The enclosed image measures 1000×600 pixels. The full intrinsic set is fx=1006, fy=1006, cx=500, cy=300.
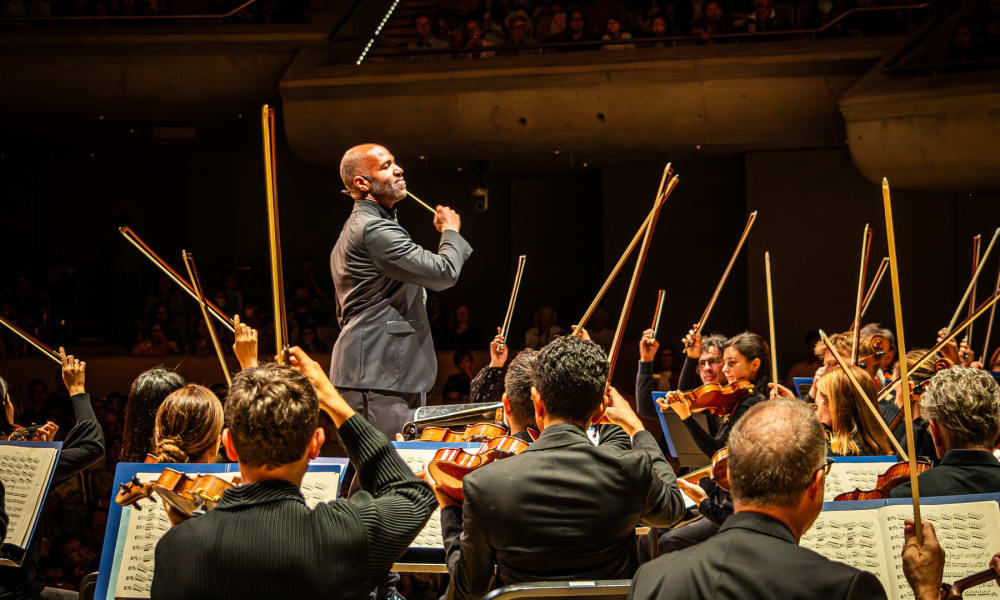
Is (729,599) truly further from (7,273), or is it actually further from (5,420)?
(7,273)

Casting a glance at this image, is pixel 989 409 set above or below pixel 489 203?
below

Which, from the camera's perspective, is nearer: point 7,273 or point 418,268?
point 418,268

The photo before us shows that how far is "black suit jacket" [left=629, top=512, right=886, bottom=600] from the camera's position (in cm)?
145

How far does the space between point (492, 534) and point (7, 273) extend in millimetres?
10660

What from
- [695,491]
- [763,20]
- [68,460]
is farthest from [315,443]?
[763,20]

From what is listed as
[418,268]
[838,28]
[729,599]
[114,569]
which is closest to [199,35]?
[838,28]

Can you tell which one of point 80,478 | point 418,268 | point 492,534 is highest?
point 418,268

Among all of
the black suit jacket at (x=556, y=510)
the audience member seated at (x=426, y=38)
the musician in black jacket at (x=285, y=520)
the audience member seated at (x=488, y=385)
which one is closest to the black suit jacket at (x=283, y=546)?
the musician in black jacket at (x=285, y=520)

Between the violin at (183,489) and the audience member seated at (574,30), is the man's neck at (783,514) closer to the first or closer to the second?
the violin at (183,489)

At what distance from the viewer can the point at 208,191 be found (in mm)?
11719

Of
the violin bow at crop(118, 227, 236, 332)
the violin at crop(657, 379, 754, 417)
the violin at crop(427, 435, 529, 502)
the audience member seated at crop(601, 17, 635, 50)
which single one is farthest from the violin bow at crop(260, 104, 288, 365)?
the audience member seated at crop(601, 17, 635, 50)

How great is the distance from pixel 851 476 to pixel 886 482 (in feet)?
0.34

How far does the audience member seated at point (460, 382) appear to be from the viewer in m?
7.50

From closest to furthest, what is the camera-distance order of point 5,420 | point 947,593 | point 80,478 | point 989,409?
point 947,593
point 989,409
point 5,420
point 80,478
